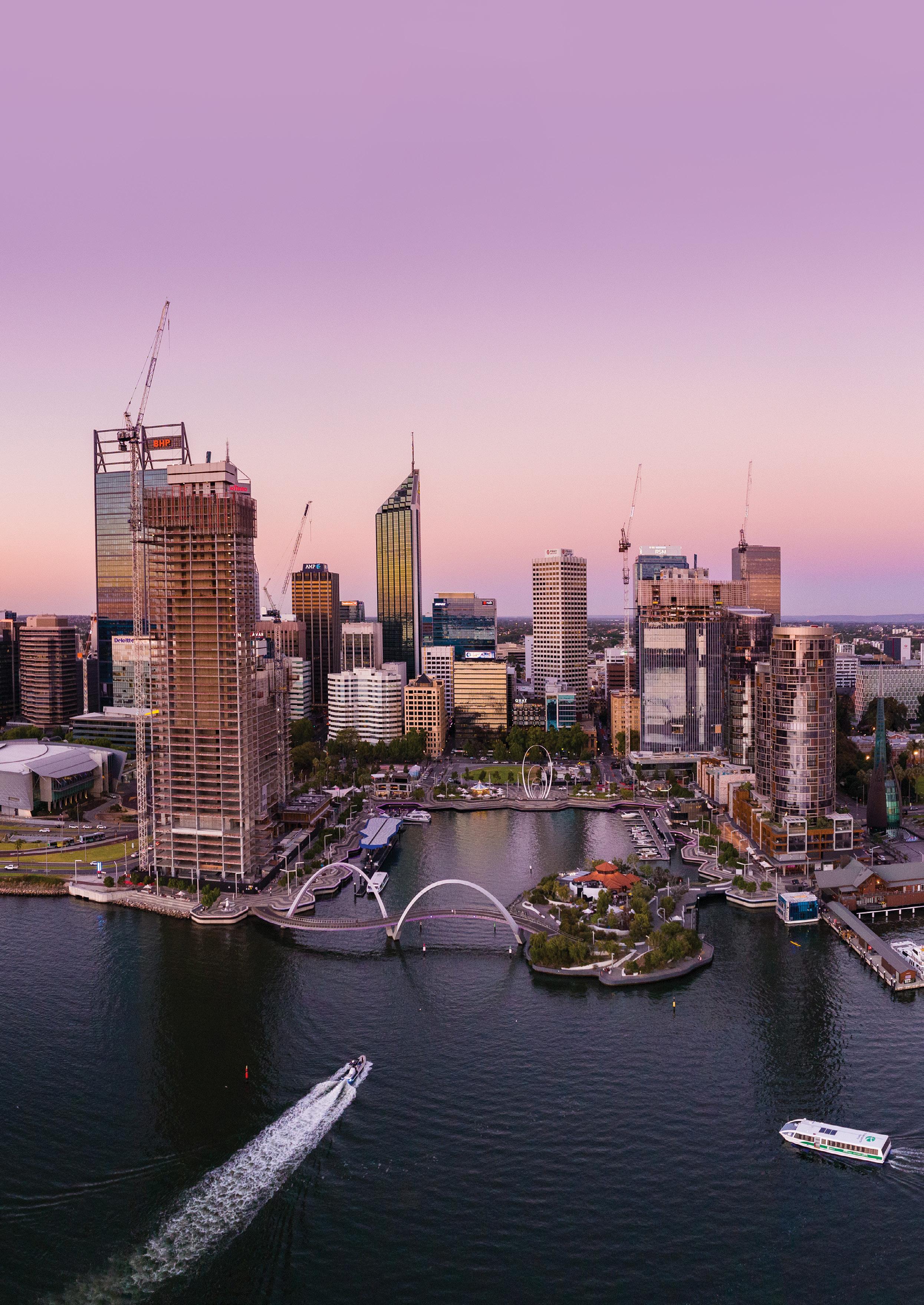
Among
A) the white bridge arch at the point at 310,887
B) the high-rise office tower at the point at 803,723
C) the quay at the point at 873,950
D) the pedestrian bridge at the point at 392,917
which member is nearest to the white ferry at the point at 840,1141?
the quay at the point at 873,950

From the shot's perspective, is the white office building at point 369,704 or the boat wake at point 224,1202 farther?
Result: the white office building at point 369,704

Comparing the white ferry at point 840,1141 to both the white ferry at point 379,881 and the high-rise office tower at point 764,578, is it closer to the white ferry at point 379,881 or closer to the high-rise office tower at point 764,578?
the white ferry at point 379,881

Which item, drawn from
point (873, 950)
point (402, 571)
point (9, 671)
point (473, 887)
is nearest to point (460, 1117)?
point (473, 887)

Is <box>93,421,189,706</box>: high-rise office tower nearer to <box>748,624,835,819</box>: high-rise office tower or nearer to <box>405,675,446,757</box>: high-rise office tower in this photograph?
<box>405,675,446,757</box>: high-rise office tower

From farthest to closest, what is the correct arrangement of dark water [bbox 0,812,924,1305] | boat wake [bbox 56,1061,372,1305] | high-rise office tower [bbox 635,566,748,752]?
high-rise office tower [bbox 635,566,748,752] < dark water [bbox 0,812,924,1305] < boat wake [bbox 56,1061,372,1305]

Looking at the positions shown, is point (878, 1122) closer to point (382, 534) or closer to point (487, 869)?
point (487, 869)

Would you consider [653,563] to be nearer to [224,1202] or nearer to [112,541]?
[112,541]

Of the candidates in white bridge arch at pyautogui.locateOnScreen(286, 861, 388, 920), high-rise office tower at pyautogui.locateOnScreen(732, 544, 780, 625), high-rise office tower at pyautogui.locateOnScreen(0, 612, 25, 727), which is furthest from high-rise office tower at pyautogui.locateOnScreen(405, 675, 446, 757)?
high-rise office tower at pyautogui.locateOnScreen(732, 544, 780, 625)
